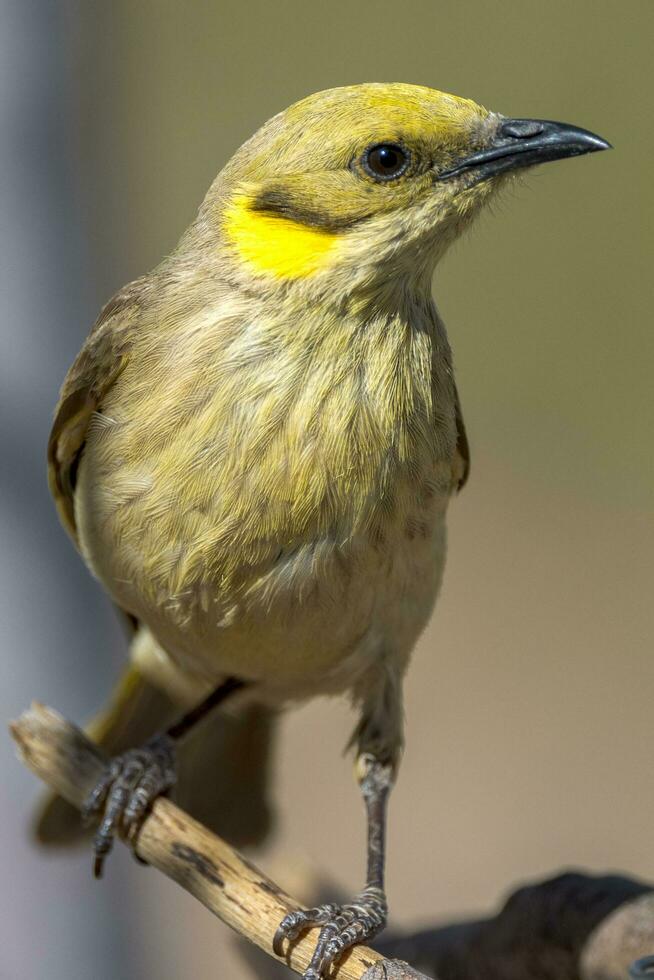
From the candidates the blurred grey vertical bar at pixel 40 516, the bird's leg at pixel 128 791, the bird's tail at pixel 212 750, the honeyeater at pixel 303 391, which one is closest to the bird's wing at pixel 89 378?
the honeyeater at pixel 303 391

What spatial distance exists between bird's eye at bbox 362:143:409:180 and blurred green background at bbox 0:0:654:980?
39 cm

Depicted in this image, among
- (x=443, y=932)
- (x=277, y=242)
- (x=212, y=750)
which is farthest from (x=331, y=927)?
(x=277, y=242)

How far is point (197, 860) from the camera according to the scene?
10.7ft

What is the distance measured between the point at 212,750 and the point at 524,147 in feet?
8.09

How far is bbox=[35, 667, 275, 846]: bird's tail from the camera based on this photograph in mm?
4387

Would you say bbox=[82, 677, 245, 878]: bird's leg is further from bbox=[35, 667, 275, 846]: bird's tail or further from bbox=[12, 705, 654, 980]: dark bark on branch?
bbox=[35, 667, 275, 846]: bird's tail

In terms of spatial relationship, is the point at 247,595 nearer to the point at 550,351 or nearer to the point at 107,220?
the point at 107,220

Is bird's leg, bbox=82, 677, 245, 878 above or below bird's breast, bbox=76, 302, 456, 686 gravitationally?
below

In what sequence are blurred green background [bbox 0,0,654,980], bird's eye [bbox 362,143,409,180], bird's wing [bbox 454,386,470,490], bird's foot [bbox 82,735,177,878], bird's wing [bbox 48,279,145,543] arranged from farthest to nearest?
1. blurred green background [bbox 0,0,654,980]
2. bird's foot [bbox 82,735,177,878]
3. bird's wing [bbox 454,386,470,490]
4. bird's wing [bbox 48,279,145,543]
5. bird's eye [bbox 362,143,409,180]

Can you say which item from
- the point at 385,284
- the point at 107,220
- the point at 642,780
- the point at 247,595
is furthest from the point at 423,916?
the point at 107,220

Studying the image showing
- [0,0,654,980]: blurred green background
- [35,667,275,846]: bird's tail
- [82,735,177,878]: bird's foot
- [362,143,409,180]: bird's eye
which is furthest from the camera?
[0,0,654,980]: blurred green background

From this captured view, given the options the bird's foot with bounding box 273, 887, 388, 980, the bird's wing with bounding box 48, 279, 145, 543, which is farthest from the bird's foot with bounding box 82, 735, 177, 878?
the bird's wing with bounding box 48, 279, 145, 543

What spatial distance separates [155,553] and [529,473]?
24.5ft

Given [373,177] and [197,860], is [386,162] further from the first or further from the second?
[197,860]
